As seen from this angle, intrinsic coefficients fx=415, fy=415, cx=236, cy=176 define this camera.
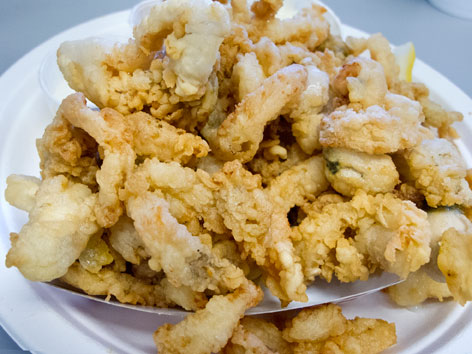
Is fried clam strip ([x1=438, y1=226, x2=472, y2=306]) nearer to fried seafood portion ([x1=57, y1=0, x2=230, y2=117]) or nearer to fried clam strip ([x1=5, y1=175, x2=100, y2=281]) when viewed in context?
fried seafood portion ([x1=57, y1=0, x2=230, y2=117])

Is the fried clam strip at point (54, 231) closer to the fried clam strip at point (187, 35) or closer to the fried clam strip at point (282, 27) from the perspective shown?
the fried clam strip at point (187, 35)

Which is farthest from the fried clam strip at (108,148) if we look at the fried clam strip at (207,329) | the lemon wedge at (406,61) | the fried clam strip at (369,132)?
the lemon wedge at (406,61)

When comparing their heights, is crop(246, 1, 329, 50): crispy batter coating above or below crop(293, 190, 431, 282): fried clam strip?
above

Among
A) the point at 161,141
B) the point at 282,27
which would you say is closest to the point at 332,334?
the point at 161,141

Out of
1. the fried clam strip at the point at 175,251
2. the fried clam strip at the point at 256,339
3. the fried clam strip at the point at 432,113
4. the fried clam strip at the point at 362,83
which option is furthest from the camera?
the fried clam strip at the point at 432,113

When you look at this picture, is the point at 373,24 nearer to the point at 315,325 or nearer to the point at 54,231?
the point at 315,325

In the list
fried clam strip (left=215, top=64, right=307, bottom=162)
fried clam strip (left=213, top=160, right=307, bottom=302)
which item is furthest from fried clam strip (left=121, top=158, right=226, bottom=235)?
fried clam strip (left=215, top=64, right=307, bottom=162)

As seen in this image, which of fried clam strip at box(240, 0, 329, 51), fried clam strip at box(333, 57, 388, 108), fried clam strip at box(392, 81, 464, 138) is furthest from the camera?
fried clam strip at box(392, 81, 464, 138)
